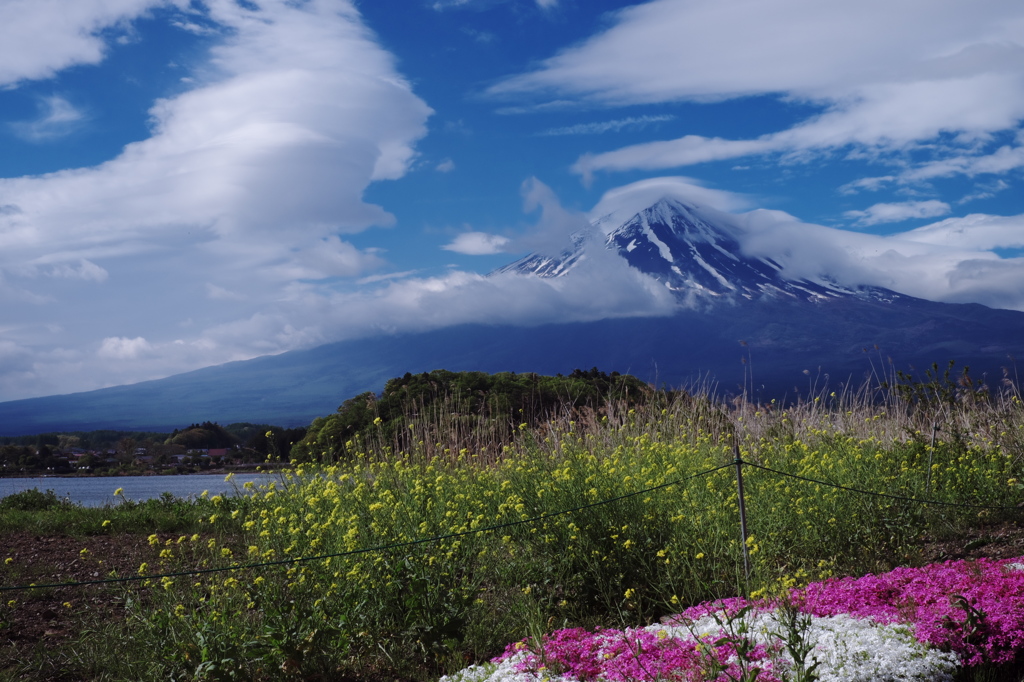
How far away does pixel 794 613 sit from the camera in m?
2.74

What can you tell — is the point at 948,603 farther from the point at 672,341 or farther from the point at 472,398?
the point at 672,341

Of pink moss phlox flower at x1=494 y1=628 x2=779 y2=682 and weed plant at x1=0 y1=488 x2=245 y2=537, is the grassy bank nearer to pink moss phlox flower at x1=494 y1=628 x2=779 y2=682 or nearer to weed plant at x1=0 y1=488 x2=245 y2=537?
pink moss phlox flower at x1=494 y1=628 x2=779 y2=682

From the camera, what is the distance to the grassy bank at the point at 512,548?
3695 millimetres

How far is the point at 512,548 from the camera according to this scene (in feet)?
15.0

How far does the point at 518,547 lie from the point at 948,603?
2204 mm

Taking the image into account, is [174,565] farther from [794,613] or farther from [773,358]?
[773,358]

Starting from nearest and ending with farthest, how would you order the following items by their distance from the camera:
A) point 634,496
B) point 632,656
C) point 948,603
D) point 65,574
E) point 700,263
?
point 632,656 → point 948,603 → point 634,496 → point 65,574 → point 700,263

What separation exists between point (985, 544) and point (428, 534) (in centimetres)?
396

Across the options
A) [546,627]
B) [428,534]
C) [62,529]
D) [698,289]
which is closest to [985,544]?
[546,627]

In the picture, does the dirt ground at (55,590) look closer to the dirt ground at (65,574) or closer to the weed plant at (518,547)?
the dirt ground at (65,574)

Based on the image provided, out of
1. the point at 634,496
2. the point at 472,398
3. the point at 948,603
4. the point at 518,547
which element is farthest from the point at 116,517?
the point at 948,603

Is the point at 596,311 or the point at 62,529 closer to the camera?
the point at 62,529

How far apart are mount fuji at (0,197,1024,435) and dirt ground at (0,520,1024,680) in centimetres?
9941

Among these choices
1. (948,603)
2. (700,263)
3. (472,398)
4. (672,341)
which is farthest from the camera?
(700,263)
